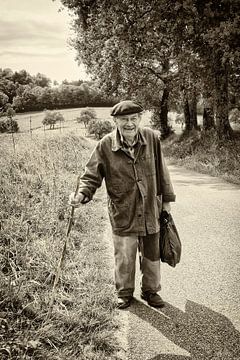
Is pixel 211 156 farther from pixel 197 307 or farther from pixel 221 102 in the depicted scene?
pixel 197 307

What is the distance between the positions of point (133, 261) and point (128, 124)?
1.47 meters

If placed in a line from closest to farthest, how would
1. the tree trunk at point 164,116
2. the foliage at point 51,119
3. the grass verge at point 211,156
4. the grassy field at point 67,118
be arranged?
the grass verge at point 211,156 < the tree trunk at point 164,116 < the foliage at point 51,119 < the grassy field at point 67,118

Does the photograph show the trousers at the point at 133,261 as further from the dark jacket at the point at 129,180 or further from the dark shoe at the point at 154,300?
the dark jacket at the point at 129,180

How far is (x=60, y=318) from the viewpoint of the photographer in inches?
136

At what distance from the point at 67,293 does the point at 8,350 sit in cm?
121

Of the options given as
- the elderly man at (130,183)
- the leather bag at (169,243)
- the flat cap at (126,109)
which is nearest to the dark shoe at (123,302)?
the elderly man at (130,183)

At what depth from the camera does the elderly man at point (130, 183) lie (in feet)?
12.3

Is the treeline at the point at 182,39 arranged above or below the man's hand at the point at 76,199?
above

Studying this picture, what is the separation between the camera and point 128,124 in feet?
11.8

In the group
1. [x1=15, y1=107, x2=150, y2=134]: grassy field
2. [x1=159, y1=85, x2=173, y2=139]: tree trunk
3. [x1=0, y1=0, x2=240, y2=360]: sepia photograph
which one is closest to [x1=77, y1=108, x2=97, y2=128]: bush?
[x1=15, y1=107, x2=150, y2=134]: grassy field

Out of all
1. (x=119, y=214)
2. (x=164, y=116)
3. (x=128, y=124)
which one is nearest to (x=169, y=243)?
(x=119, y=214)

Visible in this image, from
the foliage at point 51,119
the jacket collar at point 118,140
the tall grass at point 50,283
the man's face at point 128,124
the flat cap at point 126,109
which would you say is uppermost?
the foliage at point 51,119

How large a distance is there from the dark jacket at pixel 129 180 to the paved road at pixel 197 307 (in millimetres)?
892

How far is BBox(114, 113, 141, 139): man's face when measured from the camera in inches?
142
